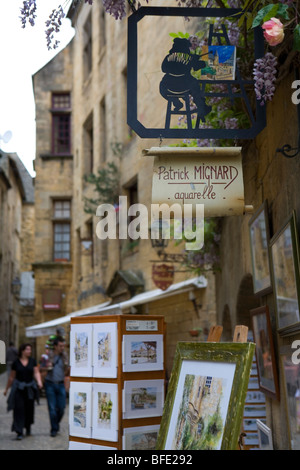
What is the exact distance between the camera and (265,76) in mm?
3551

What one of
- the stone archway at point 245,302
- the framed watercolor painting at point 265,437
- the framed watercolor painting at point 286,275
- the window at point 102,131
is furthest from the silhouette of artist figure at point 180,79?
the window at point 102,131

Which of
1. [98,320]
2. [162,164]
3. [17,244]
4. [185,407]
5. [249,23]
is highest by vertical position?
[17,244]

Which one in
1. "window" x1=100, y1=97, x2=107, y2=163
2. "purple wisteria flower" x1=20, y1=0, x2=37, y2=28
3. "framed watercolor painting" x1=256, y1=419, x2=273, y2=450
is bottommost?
"framed watercolor painting" x1=256, y1=419, x2=273, y2=450

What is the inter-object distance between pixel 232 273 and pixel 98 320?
9.69 ft

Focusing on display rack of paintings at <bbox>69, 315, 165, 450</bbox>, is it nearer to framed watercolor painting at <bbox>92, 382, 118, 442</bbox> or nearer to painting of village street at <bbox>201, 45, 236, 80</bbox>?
framed watercolor painting at <bbox>92, 382, 118, 442</bbox>

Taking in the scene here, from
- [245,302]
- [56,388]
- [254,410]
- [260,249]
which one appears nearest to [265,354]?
[260,249]

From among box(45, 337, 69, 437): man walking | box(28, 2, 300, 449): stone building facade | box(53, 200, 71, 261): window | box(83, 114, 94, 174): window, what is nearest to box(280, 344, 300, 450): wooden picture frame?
box(28, 2, 300, 449): stone building facade

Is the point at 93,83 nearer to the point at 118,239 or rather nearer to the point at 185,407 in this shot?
the point at 118,239

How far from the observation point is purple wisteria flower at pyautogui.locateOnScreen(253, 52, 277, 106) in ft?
11.6

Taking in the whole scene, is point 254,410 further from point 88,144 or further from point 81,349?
point 88,144

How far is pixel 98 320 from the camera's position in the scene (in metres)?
4.48

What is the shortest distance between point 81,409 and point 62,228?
68.6 feet

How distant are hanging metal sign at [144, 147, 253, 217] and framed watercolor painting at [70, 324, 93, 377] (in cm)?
137

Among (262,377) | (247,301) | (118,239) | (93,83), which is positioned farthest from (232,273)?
(93,83)
